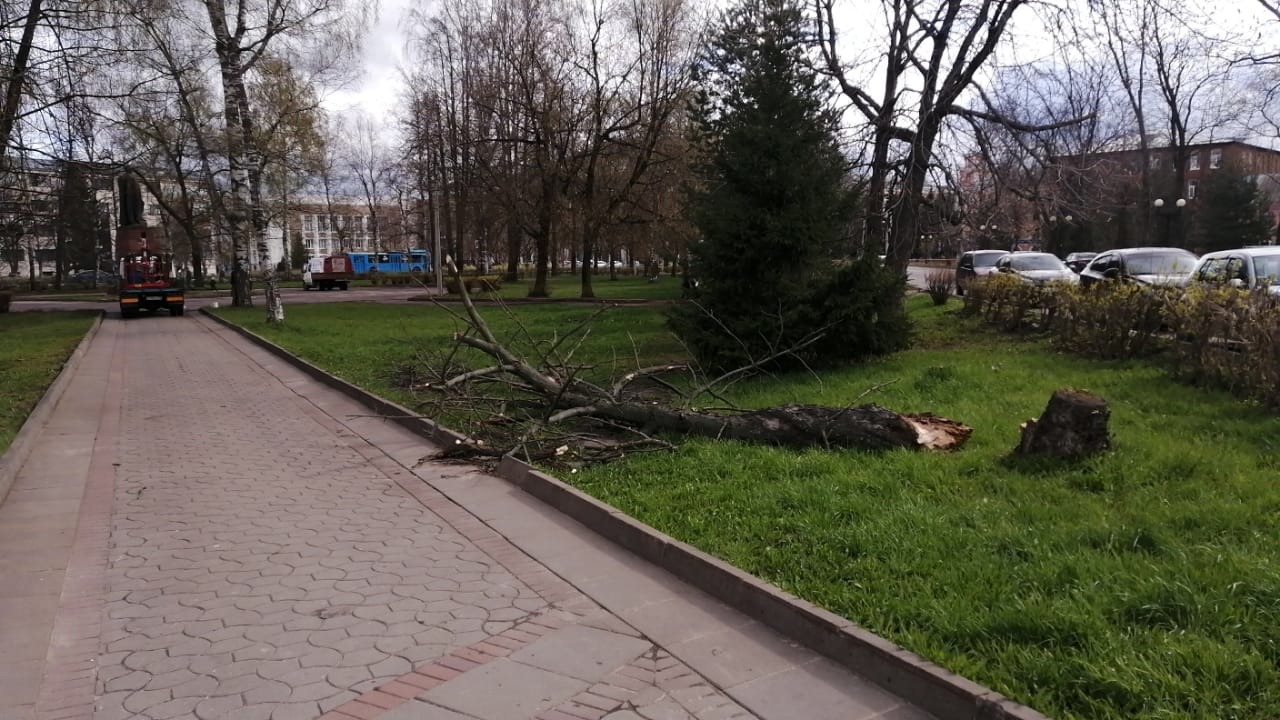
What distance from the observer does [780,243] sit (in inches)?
469

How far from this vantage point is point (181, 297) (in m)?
32.8

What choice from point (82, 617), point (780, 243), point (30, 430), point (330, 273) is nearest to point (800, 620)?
point (82, 617)

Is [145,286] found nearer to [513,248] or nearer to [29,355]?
[29,355]

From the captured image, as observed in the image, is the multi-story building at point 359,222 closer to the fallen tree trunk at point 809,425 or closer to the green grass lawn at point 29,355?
the green grass lawn at point 29,355

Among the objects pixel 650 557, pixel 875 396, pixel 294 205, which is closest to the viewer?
pixel 650 557

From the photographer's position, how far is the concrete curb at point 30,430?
7.35 m

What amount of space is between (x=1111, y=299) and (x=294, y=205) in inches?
1901

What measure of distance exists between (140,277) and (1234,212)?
2194 inches

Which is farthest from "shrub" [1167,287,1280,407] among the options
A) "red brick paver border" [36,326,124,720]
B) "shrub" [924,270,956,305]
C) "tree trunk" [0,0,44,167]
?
"tree trunk" [0,0,44,167]

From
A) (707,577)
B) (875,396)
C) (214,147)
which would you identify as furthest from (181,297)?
(707,577)


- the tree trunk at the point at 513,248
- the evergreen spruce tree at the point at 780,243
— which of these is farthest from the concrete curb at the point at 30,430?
the tree trunk at the point at 513,248

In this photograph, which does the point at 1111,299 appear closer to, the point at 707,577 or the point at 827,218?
the point at 827,218

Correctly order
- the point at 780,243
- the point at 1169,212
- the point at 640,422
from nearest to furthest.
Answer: the point at 640,422 < the point at 780,243 < the point at 1169,212

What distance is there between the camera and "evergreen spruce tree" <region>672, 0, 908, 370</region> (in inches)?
464
